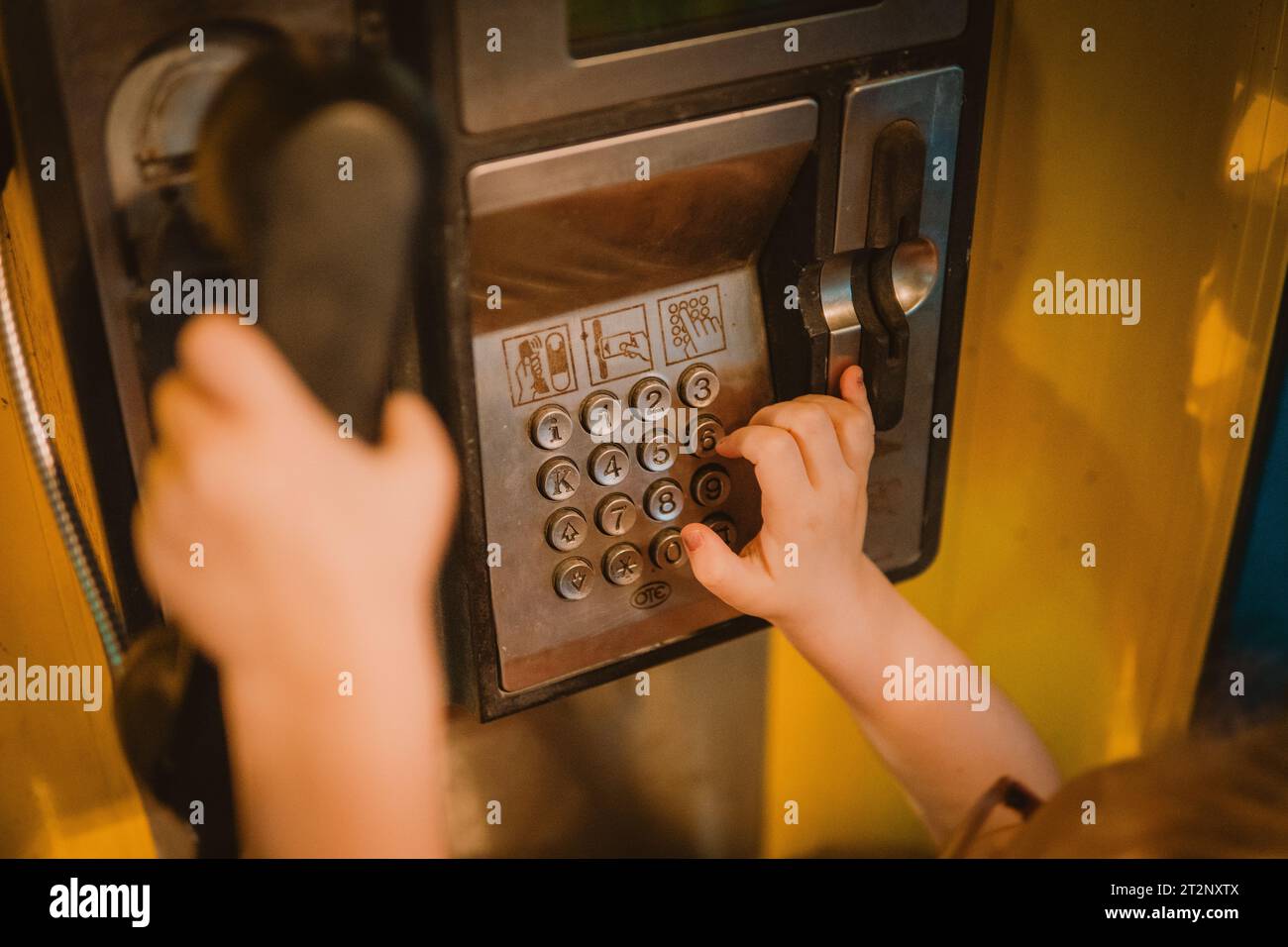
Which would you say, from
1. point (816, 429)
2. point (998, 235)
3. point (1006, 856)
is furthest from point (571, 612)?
point (998, 235)

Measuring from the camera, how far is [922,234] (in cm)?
83

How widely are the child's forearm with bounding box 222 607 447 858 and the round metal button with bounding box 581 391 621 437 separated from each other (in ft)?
0.59

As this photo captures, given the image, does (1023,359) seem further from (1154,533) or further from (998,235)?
(1154,533)

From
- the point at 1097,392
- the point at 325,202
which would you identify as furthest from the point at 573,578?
the point at 1097,392

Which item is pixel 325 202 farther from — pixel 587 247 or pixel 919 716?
pixel 919 716

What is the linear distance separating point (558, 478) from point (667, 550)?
11 cm

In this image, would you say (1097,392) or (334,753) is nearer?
(334,753)

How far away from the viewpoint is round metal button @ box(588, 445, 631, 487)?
0.81 metres

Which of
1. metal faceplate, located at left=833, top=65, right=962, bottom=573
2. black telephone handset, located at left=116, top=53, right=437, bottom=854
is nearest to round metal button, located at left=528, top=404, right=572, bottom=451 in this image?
black telephone handset, located at left=116, top=53, right=437, bottom=854

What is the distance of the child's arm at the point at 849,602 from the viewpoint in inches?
32.5

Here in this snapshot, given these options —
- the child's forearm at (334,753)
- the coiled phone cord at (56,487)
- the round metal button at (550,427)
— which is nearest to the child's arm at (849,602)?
the round metal button at (550,427)

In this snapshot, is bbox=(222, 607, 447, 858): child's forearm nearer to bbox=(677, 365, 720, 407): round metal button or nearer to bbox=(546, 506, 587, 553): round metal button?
bbox=(546, 506, 587, 553): round metal button

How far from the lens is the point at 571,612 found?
834 millimetres

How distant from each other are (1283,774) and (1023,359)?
43cm
